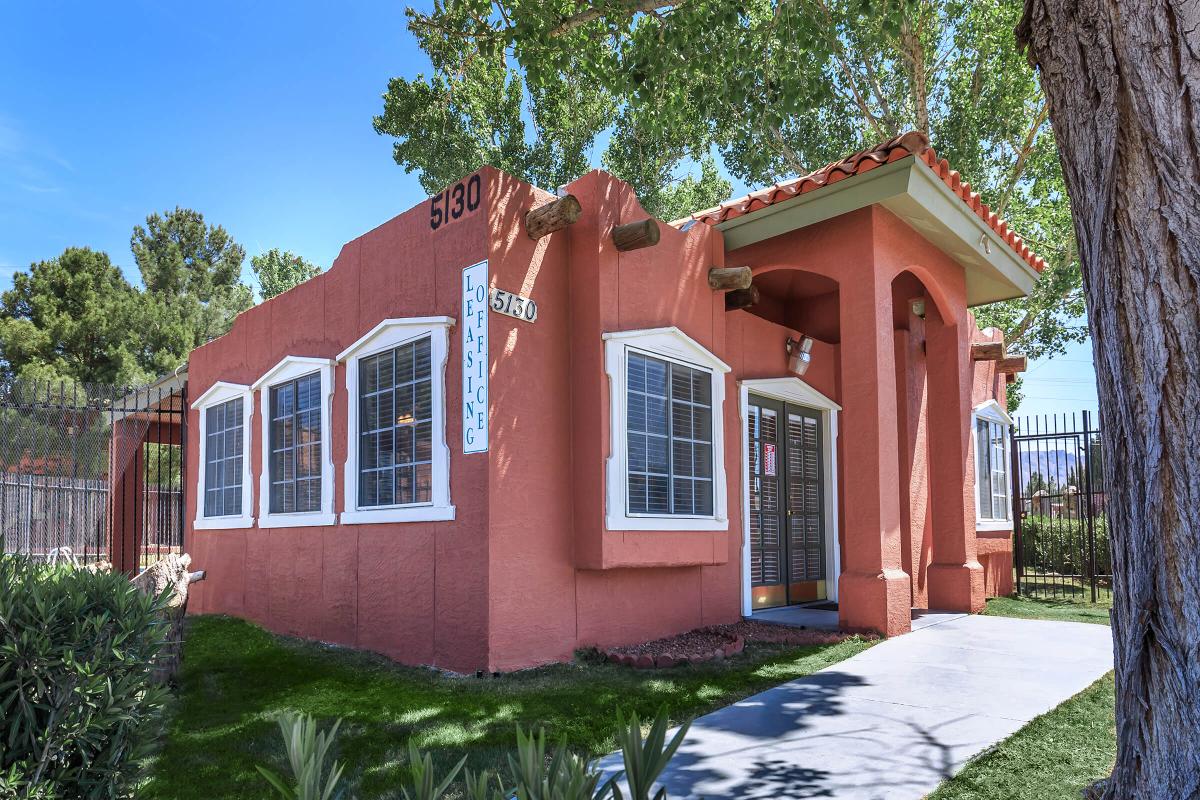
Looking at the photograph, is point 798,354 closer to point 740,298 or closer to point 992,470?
point 740,298

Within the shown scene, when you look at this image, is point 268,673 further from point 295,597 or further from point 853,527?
point 853,527

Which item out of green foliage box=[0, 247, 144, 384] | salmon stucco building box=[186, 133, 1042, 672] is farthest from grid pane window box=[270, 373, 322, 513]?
green foliage box=[0, 247, 144, 384]

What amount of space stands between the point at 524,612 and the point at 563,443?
1337mm

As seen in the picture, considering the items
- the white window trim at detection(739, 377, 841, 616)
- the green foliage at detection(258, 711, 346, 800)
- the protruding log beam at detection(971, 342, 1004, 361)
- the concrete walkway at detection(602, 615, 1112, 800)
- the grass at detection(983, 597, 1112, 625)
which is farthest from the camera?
the protruding log beam at detection(971, 342, 1004, 361)

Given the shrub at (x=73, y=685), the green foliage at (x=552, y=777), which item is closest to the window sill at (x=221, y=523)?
the shrub at (x=73, y=685)

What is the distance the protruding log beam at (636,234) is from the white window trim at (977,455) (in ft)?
16.9

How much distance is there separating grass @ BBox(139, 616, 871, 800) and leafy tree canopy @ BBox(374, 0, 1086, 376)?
17.8 feet

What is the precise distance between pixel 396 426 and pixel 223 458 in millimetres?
4150

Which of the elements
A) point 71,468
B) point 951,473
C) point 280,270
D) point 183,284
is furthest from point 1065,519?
point 183,284

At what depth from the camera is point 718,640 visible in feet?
23.4

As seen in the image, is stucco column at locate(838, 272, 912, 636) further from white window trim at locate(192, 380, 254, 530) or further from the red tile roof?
white window trim at locate(192, 380, 254, 530)

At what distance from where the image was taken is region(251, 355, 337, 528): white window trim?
7.74 meters

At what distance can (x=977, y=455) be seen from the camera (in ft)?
34.0

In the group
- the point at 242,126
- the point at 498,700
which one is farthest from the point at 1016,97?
the point at 242,126
